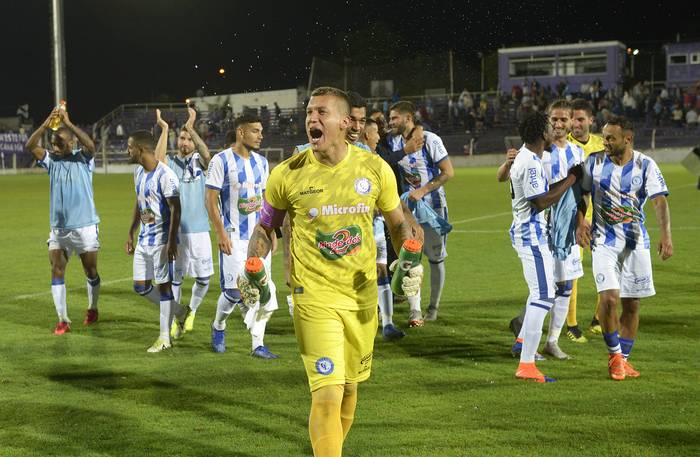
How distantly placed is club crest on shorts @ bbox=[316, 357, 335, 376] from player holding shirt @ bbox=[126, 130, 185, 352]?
160 inches

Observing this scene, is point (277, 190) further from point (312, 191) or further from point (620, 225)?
point (620, 225)

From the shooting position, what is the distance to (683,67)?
2488 inches

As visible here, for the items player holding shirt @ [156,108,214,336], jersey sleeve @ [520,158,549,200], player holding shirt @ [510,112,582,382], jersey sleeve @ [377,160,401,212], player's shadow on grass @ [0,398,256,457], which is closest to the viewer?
jersey sleeve @ [377,160,401,212]

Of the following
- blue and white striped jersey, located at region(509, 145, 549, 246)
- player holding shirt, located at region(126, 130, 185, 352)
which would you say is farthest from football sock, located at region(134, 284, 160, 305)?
blue and white striped jersey, located at region(509, 145, 549, 246)

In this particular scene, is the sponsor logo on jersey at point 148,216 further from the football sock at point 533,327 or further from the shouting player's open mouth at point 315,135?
the shouting player's open mouth at point 315,135

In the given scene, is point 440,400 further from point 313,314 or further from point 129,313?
point 129,313

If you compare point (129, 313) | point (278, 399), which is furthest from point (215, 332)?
point (129, 313)

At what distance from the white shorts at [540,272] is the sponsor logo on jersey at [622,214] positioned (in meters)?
0.55

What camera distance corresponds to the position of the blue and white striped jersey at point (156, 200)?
8.25 metres

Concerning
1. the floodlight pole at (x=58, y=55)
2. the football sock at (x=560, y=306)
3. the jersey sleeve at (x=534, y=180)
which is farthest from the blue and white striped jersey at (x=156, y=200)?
the floodlight pole at (x=58, y=55)

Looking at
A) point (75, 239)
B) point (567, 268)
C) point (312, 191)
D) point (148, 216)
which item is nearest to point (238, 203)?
point (148, 216)

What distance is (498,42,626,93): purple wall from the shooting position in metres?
58.3

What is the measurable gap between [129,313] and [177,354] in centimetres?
231

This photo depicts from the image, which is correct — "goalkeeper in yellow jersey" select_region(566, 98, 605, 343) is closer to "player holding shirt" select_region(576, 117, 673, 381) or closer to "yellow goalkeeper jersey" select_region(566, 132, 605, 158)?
"yellow goalkeeper jersey" select_region(566, 132, 605, 158)
